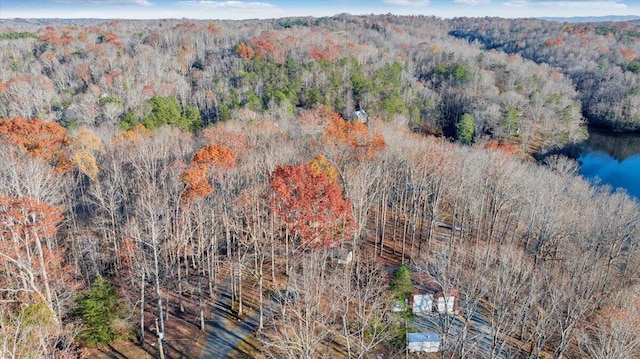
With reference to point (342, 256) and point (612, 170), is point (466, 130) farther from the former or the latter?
point (342, 256)

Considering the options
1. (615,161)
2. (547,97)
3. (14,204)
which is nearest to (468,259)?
(14,204)

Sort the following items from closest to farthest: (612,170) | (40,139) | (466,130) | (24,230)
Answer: (24,230)
(40,139)
(612,170)
(466,130)

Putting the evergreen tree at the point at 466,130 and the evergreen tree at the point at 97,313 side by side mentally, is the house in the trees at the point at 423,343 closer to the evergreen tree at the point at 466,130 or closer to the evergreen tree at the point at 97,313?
the evergreen tree at the point at 97,313

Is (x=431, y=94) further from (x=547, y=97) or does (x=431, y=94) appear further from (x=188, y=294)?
(x=188, y=294)

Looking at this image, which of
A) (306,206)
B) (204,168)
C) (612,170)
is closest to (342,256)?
(306,206)

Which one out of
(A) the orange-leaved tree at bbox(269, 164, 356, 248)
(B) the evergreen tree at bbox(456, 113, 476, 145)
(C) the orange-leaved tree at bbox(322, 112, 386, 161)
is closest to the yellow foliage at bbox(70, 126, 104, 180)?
(A) the orange-leaved tree at bbox(269, 164, 356, 248)

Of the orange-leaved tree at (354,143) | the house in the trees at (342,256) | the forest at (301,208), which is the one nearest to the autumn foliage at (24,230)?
the forest at (301,208)
